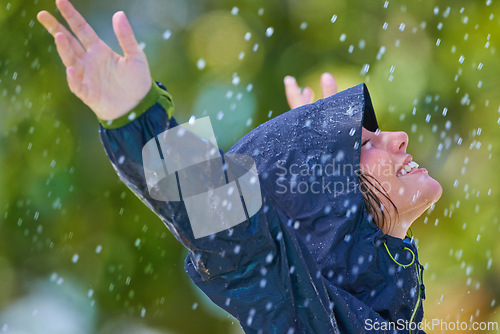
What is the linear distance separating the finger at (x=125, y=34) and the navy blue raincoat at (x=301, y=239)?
0.09m

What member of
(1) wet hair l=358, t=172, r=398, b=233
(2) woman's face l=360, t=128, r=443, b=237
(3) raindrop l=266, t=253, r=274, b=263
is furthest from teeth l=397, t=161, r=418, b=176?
(3) raindrop l=266, t=253, r=274, b=263

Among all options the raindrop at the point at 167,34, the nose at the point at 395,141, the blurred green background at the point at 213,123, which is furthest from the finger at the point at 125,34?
the raindrop at the point at 167,34

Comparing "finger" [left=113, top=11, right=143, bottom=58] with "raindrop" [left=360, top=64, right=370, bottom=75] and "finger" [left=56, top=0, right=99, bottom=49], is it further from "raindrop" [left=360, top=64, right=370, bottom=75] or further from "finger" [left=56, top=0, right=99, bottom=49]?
"raindrop" [left=360, top=64, right=370, bottom=75]

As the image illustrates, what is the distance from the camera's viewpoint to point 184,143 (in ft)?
3.76

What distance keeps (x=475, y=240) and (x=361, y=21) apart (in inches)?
63.0

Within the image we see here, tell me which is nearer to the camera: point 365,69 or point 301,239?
point 301,239

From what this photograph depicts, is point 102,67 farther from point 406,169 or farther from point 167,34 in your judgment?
point 167,34

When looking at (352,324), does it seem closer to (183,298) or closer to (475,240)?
(183,298)

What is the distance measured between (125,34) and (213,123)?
2484mm

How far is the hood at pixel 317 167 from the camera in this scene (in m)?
1.54

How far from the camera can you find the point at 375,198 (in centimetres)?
166

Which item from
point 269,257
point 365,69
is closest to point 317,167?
point 269,257

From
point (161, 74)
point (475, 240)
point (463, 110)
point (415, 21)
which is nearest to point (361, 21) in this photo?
point (415, 21)

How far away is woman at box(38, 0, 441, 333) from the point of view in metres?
1.09
